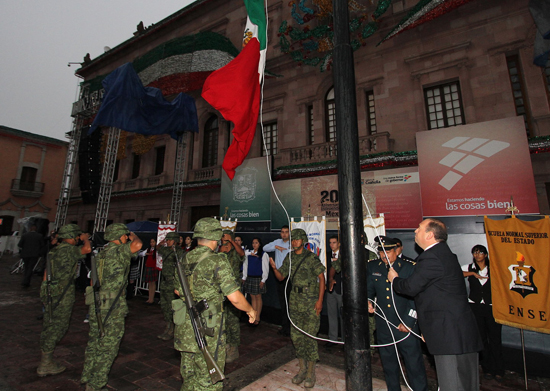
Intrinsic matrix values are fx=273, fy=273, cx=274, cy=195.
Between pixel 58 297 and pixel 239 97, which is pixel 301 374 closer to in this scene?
pixel 58 297

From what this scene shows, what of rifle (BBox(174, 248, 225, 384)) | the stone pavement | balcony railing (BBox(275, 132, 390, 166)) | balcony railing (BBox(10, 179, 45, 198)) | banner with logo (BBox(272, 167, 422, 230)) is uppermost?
balcony railing (BBox(10, 179, 45, 198))

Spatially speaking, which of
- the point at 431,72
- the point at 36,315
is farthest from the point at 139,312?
the point at 431,72

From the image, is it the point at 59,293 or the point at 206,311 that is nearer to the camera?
the point at 206,311

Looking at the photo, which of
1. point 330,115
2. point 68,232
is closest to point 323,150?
point 330,115

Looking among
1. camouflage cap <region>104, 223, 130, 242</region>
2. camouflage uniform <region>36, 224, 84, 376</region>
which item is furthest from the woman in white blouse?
camouflage uniform <region>36, 224, 84, 376</region>

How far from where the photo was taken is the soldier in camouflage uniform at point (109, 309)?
3.61 m

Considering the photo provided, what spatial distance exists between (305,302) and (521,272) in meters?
3.48

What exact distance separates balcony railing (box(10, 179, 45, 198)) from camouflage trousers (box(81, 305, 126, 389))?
3490 centimetres

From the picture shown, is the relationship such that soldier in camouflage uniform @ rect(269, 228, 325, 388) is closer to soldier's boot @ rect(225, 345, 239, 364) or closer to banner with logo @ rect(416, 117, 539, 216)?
soldier's boot @ rect(225, 345, 239, 364)

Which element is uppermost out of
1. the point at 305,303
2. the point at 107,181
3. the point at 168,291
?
the point at 107,181

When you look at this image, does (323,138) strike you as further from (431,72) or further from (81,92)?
(81,92)

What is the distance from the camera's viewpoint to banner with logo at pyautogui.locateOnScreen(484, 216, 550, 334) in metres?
4.17

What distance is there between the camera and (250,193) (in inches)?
510

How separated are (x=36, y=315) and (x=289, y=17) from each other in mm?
16557
